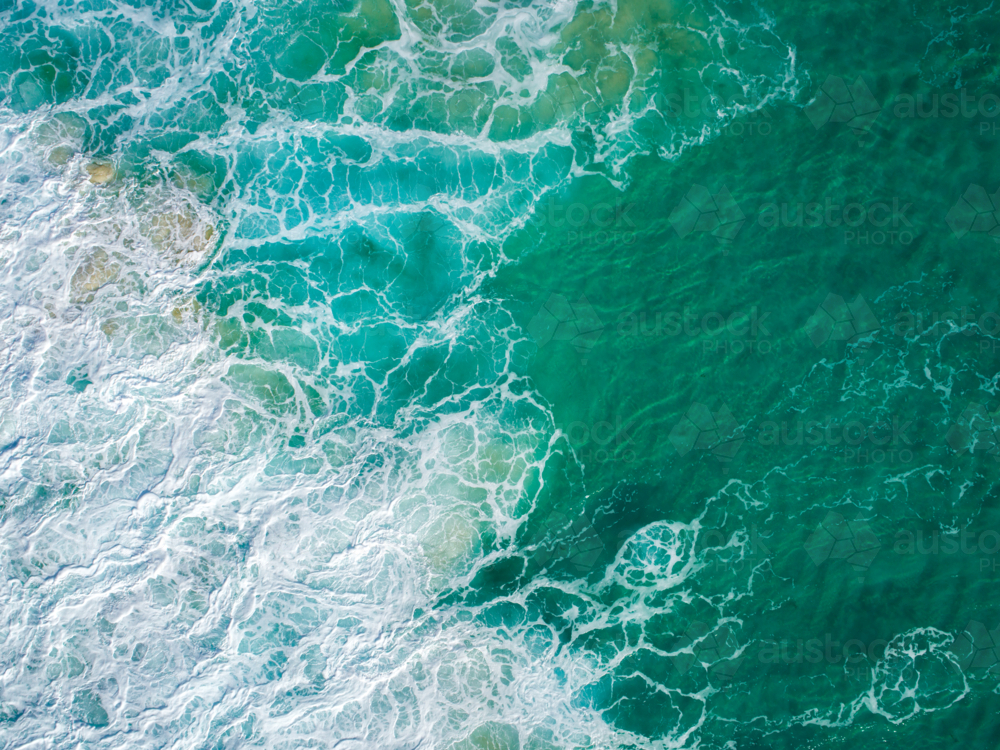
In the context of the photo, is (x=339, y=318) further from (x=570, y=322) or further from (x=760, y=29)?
(x=760, y=29)

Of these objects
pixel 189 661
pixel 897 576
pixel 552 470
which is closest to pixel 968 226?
pixel 897 576

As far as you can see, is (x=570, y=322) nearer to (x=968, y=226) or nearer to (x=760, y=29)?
(x=760, y=29)

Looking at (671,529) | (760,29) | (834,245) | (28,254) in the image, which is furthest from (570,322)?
(28,254)

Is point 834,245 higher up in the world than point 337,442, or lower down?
higher up

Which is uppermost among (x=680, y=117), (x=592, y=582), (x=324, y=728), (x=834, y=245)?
(x=680, y=117)

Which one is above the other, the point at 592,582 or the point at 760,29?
the point at 760,29

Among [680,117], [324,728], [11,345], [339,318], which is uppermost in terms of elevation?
[680,117]
